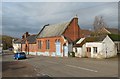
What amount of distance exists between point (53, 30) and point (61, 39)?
9.13m

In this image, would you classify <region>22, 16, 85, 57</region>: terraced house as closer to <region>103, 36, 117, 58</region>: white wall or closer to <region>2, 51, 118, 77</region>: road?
<region>103, 36, 117, 58</region>: white wall

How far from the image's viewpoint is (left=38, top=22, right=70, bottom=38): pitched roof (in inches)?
2277

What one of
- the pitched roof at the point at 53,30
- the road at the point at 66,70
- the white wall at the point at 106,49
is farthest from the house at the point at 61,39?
the road at the point at 66,70

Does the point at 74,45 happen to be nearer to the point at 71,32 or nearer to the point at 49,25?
the point at 71,32

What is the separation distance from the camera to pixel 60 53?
182ft

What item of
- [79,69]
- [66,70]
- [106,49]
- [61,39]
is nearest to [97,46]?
[106,49]

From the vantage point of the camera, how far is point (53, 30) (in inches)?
2509

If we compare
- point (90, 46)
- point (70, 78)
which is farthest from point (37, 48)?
point (70, 78)

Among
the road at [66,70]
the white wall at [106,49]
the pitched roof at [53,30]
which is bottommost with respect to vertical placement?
the road at [66,70]

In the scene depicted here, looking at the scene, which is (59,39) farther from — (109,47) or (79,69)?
(79,69)

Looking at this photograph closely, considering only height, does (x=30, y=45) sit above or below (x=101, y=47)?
above

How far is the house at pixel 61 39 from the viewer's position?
178ft

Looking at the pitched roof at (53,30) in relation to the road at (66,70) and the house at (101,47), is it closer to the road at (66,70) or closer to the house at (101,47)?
the house at (101,47)


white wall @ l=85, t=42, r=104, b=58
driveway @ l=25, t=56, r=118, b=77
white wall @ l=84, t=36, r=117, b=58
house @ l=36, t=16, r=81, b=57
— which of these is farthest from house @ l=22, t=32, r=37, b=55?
driveway @ l=25, t=56, r=118, b=77
